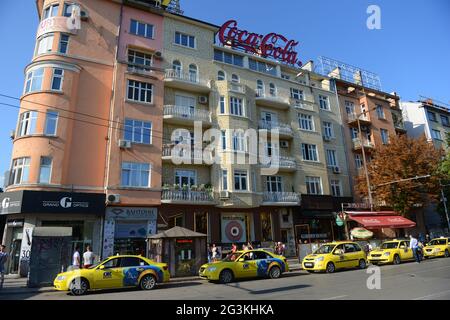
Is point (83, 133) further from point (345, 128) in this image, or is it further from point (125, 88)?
point (345, 128)

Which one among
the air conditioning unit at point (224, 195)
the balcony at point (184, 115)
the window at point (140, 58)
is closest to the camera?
the air conditioning unit at point (224, 195)

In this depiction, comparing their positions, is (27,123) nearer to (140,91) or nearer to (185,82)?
(140,91)

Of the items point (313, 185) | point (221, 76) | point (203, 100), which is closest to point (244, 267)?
point (203, 100)

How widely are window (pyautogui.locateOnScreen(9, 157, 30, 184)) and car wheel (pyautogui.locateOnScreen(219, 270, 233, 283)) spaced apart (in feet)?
46.3

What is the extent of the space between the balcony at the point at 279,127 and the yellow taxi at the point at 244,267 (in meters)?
14.9

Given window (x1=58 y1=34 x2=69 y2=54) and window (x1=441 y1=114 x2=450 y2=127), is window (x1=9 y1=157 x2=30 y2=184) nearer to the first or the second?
window (x1=58 y1=34 x2=69 y2=54)

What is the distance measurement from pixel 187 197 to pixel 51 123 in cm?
1069

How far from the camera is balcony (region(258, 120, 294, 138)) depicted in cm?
2856

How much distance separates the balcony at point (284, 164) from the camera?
1080 inches

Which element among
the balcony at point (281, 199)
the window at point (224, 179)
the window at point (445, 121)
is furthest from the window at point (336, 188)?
the window at point (445, 121)

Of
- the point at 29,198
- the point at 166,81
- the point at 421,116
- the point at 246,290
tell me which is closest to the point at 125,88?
the point at 166,81

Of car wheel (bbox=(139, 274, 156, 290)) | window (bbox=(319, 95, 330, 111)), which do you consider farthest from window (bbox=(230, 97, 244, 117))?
car wheel (bbox=(139, 274, 156, 290))

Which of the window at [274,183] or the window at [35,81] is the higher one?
the window at [35,81]

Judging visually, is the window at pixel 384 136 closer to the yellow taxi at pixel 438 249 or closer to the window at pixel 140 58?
the yellow taxi at pixel 438 249
